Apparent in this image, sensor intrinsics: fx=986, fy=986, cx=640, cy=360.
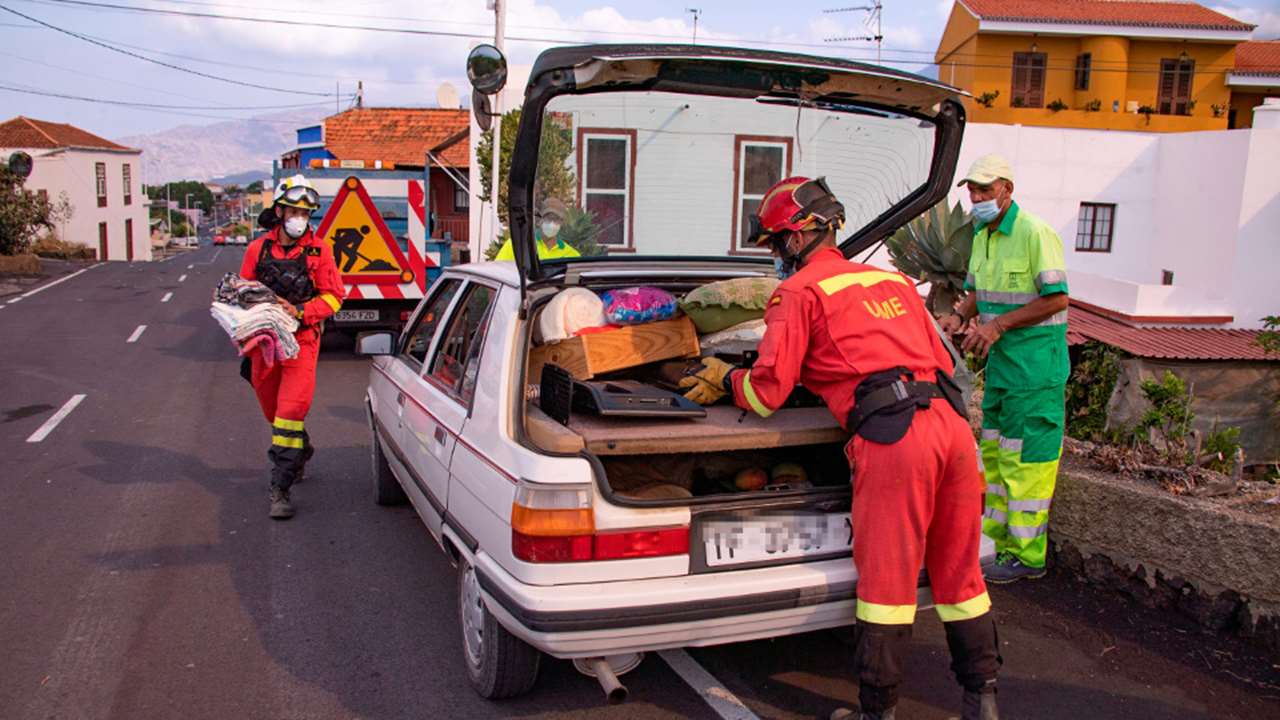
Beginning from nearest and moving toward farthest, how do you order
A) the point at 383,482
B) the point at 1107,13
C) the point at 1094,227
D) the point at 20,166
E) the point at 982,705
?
the point at 982,705 → the point at 383,482 → the point at 1094,227 → the point at 20,166 → the point at 1107,13

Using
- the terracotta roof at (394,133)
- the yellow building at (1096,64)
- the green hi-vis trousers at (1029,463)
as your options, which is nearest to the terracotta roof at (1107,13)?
the yellow building at (1096,64)

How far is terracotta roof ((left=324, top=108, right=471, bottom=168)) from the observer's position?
108 feet

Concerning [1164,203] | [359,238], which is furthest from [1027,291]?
[1164,203]

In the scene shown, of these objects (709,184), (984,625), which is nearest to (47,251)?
(709,184)

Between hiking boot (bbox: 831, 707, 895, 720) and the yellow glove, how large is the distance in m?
1.21

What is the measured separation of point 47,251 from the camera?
125ft

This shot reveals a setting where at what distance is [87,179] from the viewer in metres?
58.4

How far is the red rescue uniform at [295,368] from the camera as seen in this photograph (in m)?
5.94

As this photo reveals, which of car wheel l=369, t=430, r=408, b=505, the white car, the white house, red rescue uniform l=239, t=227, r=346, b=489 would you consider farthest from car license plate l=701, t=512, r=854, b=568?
the white house

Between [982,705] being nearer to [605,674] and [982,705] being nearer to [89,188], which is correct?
[605,674]

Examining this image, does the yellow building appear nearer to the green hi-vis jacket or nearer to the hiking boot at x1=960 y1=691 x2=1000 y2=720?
the green hi-vis jacket

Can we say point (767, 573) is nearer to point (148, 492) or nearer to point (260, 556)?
point (260, 556)

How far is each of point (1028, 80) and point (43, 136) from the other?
173 ft

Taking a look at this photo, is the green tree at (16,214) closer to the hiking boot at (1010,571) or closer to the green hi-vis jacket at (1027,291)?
the green hi-vis jacket at (1027,291)
